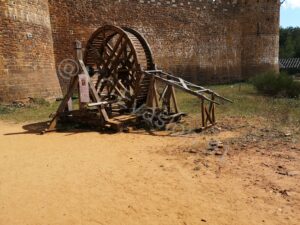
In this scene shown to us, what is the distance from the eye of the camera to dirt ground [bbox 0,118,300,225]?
3.77 metres

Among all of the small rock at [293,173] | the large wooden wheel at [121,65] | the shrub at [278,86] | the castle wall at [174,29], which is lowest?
the small rock at [293,173]

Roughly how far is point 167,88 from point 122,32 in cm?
179

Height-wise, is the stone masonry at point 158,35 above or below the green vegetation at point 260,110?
above

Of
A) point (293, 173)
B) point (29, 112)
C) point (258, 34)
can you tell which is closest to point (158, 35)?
point (258, 34)

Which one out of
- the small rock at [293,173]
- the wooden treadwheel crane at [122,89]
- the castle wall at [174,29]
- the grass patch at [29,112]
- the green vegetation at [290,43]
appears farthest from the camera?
the green vegetation at [290,43]

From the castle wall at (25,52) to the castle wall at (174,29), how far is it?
3.88 feet

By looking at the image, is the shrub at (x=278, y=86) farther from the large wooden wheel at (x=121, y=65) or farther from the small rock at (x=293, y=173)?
the small rock at (x=293, y=173)

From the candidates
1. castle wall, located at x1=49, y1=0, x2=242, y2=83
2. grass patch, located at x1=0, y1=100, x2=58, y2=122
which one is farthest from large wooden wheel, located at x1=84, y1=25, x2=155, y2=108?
castle wall, located at x1=49, y1=0, x2=242, y2=83

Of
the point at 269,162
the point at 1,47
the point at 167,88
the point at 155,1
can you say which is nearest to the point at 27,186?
the point at 269,162

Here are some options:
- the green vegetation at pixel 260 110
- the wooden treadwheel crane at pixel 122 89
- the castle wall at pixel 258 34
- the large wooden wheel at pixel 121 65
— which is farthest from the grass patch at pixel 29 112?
the castle wall at pixel 258 34

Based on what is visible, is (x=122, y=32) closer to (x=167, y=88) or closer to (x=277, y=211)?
(x=167, y=88)

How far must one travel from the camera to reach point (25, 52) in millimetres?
12781

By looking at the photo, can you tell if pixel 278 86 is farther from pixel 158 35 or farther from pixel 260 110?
pixel 158 35

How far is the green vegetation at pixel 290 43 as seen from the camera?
144 feet
